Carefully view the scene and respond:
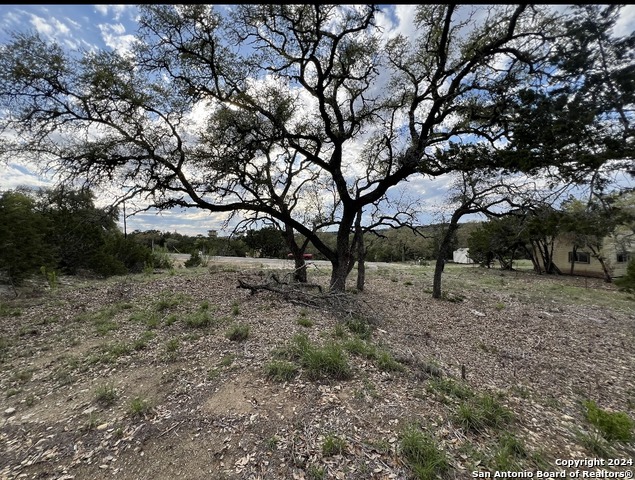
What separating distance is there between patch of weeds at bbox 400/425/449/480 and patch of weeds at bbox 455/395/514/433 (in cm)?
52

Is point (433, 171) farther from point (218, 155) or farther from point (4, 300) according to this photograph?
point (4, 300)

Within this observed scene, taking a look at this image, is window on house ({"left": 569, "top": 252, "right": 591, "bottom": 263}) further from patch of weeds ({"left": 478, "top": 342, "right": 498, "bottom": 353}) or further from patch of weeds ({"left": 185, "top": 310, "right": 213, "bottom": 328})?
patch of weeds ({"left": 185, "top": 310, "right": 213, "bottom": 328})

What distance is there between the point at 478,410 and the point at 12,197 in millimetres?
11023

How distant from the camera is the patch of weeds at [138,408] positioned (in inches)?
112

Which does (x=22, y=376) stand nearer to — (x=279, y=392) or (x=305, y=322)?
(x=279, y=392)

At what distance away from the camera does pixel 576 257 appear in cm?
1948

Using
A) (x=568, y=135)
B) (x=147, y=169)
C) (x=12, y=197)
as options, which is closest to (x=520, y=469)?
(x=568, y=135)

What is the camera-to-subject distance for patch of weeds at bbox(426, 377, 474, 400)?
3268mm

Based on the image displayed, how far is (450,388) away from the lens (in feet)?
11.0

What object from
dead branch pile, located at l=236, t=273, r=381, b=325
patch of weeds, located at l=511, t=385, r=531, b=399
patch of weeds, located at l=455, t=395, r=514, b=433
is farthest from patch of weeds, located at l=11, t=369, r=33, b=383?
patch of weeds, located at l=511, t=385, r=531, b=399

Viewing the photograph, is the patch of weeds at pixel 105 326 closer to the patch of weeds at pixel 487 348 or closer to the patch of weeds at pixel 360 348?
the patch of weeds at pixel 360 348

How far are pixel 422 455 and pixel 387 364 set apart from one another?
58.1 inches

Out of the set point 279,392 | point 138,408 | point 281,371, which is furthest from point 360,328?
point 138,408

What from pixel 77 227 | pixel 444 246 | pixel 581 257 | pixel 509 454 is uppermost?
pixel 77 227
